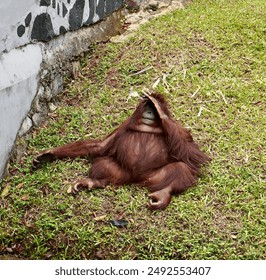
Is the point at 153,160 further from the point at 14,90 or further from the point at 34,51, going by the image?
the point at 34,51

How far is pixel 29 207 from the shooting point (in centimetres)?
302

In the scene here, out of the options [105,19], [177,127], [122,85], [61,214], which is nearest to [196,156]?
[177,127]

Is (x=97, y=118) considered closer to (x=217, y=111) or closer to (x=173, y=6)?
(x=217, y=111)

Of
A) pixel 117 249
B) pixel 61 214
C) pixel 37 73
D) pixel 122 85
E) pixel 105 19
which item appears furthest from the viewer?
pixel 105 19

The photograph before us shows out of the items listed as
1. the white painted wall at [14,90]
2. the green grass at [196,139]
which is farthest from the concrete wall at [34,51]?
the green grass at [196,139]

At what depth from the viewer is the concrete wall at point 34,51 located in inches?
126

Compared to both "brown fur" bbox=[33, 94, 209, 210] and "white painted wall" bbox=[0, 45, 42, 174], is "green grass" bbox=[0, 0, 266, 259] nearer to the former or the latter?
"brown fur" bbox=[33, 94, 209, 210]

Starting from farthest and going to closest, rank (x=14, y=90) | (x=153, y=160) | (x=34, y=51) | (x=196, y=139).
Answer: (x=34, y=51) → (x=196, y=139) → (x=14, y=90) → (x=153, y=160)

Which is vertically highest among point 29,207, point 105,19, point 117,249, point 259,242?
point 105,19

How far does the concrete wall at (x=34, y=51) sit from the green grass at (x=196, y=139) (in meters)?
0.15

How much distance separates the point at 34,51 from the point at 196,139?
1.27 metres

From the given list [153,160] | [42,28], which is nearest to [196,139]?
[153,160]

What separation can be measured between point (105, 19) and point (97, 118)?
59.3 inches

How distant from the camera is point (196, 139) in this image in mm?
3439
